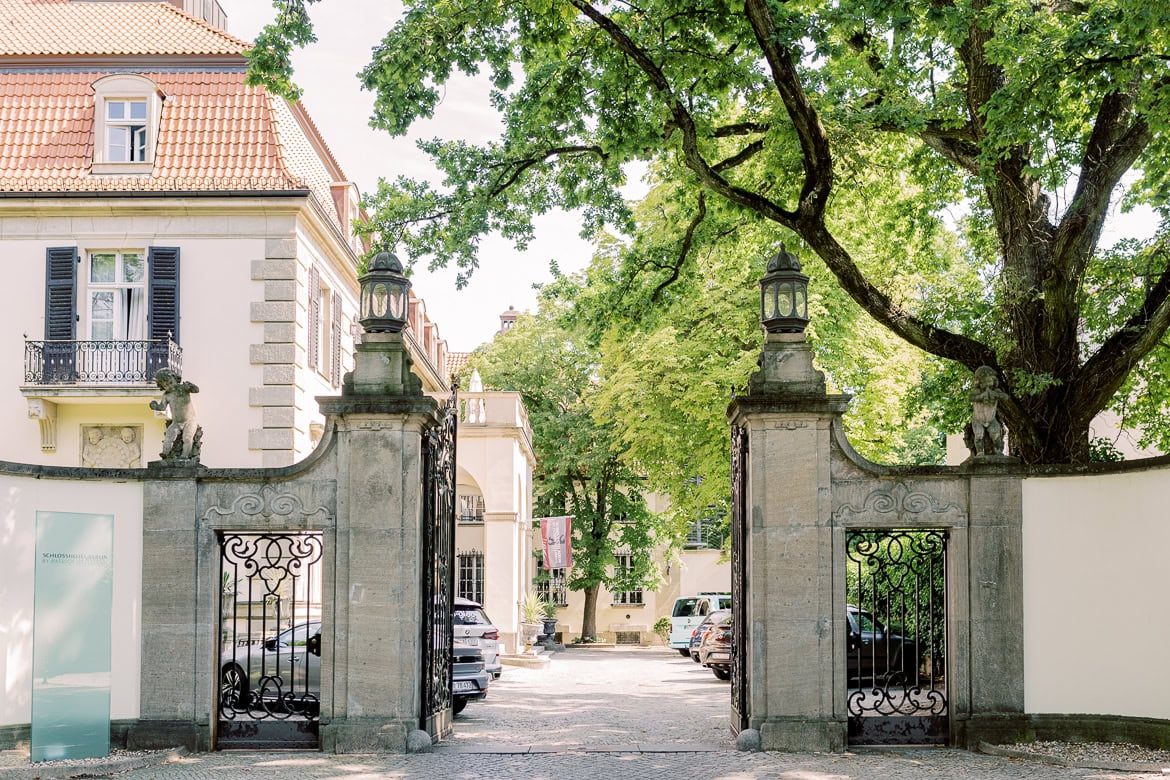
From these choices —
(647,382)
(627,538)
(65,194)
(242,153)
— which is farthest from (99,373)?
(627,538)

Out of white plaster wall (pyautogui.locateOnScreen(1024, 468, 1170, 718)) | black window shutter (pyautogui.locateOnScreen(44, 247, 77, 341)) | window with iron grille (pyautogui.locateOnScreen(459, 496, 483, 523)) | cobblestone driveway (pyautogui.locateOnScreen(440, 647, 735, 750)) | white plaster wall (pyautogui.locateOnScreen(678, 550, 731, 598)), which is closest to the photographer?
white plaster wall (pyautogui.locateOnScreen(1024, 468, 1170, 718))

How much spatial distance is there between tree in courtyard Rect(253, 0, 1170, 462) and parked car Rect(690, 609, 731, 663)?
11.8m

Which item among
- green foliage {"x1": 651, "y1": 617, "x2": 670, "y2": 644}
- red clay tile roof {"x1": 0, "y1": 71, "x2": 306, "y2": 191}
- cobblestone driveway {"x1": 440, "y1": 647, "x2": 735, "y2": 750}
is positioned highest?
red clay tile roof {"x1": 0, "y1": 71, "x2": 306, "y2": 191}

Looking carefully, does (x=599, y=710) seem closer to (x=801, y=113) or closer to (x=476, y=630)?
(x=476, y=630)

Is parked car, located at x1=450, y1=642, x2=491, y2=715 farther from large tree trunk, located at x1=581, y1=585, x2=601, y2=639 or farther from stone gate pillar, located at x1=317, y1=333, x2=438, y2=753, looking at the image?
large tree trunk, located at x1=581, y1=585, x2=601, y2=639

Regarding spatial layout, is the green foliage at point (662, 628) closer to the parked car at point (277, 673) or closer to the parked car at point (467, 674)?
the parked car at point (467, 674)

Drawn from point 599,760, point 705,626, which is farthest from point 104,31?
point 599,760

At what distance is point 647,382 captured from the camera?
27.6 metres

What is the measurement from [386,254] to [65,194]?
40.2ft

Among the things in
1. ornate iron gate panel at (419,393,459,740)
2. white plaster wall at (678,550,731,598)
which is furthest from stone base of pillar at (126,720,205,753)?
white plaster wall at (678,550,731,598)

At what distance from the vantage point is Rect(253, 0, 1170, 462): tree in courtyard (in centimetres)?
1294

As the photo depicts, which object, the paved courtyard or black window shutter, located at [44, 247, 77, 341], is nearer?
the paved courtyard

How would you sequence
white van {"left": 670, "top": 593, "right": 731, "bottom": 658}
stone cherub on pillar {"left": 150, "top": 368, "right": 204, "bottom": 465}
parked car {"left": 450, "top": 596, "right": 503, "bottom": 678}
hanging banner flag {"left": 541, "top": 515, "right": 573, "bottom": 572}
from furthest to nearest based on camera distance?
white van {"left": 670, "top": 593, "right": 731, "bottom": 658}, hanging banner flag {"left": 541, "top": 515, "right": 573, "bottom": 572}, parked car {"left": 450, "top": 596, "right": 503, "bottom": 678}, stone cherub on pillar {"left": 150, "top": 368, "right": 204, "bottom": 465}

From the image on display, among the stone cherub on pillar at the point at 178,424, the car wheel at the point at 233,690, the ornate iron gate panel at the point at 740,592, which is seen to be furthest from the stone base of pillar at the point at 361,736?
the ornate iron gate panel at the point at 740,592
